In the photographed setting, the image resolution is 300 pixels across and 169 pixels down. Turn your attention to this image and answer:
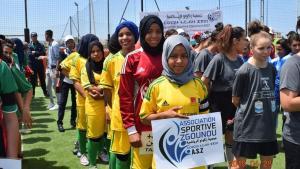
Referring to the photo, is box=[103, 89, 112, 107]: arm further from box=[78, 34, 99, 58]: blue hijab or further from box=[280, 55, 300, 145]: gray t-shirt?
box=[280, 55, 300, 145]: gray t-shirt

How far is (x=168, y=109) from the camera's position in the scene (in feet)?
10.1

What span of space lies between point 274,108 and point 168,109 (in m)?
1.48

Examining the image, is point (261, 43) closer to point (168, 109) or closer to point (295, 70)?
point (295, 70)

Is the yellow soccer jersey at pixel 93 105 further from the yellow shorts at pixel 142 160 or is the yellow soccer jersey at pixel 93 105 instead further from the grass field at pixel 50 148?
the yellow shorts at pixel 142 160

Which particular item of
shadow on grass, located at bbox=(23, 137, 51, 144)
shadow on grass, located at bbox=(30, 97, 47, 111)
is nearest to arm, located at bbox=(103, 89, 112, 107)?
shadow on grass, located at bbox=(23, 137, 51, 144)

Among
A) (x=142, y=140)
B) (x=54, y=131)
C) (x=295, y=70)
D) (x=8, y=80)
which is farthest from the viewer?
(x=54, y=131)

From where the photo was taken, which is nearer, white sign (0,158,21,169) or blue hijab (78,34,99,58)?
white sign (0,158,21,169)

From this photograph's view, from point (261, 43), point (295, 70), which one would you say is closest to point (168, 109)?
point (295, 70)

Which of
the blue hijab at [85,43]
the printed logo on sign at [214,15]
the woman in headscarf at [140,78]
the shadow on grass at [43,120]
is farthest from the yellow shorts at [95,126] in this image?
the printed logo on sign at [214,15]

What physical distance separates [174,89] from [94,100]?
2.59 m

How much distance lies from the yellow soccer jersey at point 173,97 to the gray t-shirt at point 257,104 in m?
0.97

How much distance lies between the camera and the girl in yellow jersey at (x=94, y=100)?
18.1ft

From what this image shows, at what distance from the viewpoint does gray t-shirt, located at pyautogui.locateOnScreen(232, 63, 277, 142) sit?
4.01 meters

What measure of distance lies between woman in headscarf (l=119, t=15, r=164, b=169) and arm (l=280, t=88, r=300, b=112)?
3.26 feet
